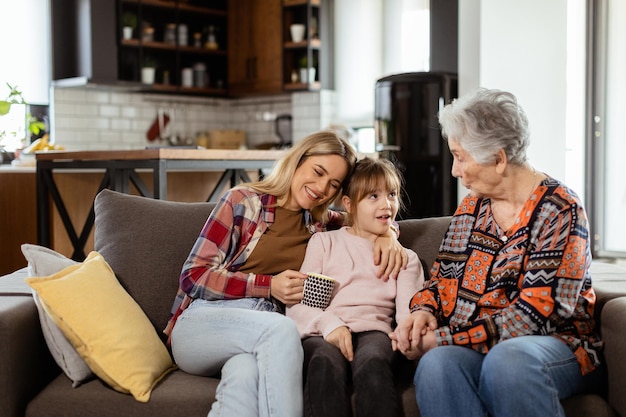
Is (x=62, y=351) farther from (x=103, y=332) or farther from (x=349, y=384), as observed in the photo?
(x=349, y=384)

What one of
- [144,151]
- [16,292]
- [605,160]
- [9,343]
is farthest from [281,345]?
[605,160]

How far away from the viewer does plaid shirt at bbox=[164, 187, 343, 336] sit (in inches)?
91.6

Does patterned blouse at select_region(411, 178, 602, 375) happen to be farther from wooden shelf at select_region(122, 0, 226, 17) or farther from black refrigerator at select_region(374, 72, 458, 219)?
wooden shelf at select_region(122, 0, 226, 17)

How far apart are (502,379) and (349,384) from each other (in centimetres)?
43

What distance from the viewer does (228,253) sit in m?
2.42

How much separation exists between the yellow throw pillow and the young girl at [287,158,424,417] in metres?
0.42

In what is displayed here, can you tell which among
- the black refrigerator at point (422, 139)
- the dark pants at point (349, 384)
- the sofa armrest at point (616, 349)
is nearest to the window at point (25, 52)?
the black refrigerator at point (422, 139)

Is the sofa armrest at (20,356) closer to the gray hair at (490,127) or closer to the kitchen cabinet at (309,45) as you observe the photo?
the gray hair at (490,127)

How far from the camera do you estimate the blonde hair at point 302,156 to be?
245 centimetres

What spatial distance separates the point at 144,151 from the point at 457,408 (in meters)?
2.44

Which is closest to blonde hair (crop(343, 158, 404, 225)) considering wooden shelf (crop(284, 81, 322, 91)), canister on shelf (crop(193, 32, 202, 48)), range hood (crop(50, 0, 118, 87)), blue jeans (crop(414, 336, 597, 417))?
blue jeans (crop(414, 336, 597, 417))

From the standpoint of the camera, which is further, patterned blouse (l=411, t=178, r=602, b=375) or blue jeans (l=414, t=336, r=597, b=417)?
patterned blouse (l=411, t=178, r=602, b=375)

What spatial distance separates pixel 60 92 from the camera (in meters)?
6.64

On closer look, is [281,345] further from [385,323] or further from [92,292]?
[92,292]
